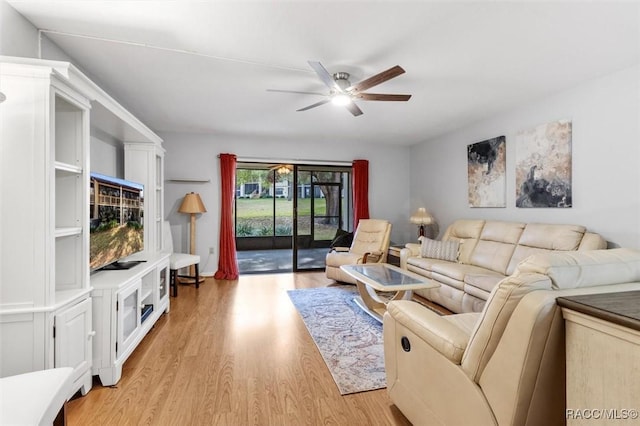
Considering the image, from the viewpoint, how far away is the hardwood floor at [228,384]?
168cm

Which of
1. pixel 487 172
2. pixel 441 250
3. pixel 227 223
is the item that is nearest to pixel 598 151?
pixel 487 172

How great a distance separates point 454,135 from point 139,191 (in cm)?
456

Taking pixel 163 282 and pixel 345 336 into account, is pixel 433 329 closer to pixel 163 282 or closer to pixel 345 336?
pixel 345 336

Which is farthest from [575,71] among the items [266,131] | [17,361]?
[17,361]

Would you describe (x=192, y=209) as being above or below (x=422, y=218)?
above

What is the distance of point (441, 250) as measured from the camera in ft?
Answer: 13.3

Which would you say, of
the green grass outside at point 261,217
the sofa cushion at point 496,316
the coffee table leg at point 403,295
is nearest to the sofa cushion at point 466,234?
the coffee table leg at point 403,295

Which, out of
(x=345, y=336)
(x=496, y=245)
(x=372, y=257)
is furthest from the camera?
(x=372, y=257)

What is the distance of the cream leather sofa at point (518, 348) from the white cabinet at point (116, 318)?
78.9 inches

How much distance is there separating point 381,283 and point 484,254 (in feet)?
5.69

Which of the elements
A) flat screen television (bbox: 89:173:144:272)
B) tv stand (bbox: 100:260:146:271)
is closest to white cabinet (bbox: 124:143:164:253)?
flat screen television (bbox: 89:173:144:272)

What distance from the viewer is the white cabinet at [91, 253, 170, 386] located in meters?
1.98

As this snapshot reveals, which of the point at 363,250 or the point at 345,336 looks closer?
the point at 345,336

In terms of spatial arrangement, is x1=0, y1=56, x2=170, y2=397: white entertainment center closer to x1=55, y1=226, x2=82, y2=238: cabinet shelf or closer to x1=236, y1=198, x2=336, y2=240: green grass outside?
x1=55, y1=226, x2=82, y2=238: cabinet shelf
